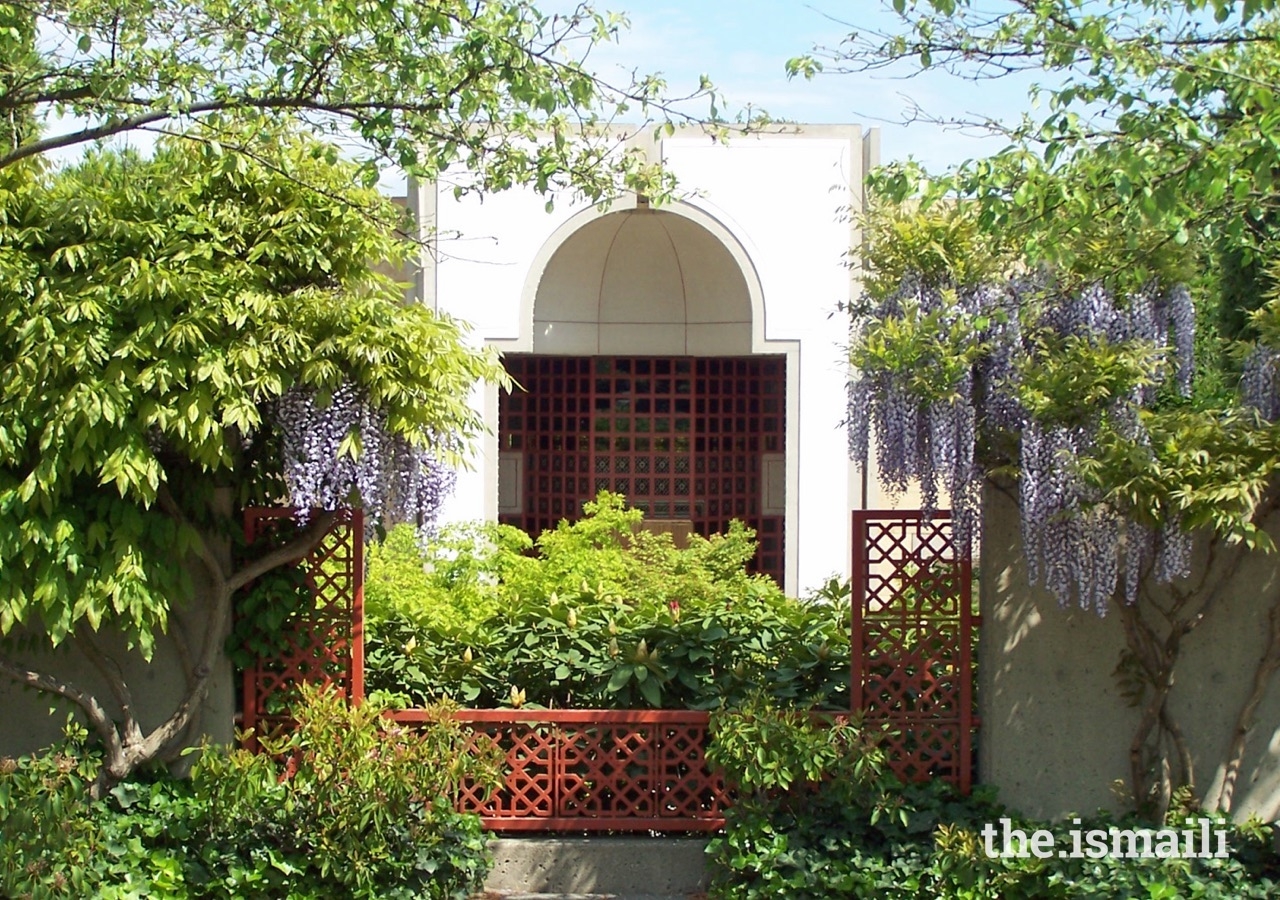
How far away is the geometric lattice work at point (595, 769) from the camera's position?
5906mm

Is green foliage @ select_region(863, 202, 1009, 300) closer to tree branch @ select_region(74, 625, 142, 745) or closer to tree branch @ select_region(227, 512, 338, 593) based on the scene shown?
tree branch @ select_region(227, 512, 338, 593)

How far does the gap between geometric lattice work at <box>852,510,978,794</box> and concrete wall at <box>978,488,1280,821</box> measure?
0.36ft

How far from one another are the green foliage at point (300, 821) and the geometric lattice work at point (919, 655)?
1630 millimetres

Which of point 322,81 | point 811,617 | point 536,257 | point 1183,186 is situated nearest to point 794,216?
point 536,257

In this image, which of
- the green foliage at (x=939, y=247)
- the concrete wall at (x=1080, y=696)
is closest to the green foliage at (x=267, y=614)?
the green foliage at (x=939, y=247)

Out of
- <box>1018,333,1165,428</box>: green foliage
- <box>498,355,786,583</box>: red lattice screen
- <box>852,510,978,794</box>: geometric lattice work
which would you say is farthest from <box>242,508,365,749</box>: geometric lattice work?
<box>498,355,786,583</box>: red lattice screen

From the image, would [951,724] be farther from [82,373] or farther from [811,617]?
[82,373]

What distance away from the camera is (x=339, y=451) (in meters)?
5.27

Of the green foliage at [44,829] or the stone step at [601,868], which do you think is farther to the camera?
the stone step at [601,868]

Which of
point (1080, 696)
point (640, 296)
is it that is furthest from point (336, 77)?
point (640, 296)

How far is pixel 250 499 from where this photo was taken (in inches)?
233

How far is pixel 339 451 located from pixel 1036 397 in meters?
2.61

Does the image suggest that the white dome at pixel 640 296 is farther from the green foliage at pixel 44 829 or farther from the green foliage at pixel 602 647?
the green foliage at pixel 44 829

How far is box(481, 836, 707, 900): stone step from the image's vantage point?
5.87 metres
